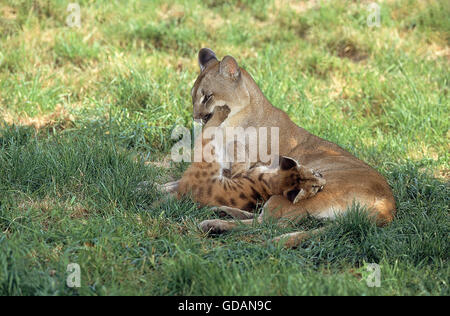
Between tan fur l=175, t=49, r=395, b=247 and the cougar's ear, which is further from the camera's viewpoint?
the cougar's ear

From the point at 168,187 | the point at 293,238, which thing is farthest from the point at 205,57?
the point at 293,238

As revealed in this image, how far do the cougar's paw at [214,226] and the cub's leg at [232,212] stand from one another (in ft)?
0.90

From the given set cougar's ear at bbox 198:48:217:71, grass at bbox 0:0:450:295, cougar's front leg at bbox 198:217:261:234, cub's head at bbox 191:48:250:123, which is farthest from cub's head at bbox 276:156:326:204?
cougar's ear at bbox 198:48:217:71

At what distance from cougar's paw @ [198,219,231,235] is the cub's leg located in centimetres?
27

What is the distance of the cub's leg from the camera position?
4887mm

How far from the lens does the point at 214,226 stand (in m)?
4.58

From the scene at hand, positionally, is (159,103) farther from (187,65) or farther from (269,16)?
(269,16)

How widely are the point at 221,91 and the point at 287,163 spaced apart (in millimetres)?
1028

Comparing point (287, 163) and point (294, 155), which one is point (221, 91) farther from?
point (287, 163)

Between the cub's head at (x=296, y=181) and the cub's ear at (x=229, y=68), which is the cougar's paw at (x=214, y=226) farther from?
the cub's ear at (x=229, y=68)

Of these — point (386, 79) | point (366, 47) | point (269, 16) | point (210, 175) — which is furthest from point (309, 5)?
point (210, 175)

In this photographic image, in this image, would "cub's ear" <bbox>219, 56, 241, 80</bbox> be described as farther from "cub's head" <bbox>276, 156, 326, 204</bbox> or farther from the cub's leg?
the cub's leg

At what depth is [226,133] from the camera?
17.6 feet

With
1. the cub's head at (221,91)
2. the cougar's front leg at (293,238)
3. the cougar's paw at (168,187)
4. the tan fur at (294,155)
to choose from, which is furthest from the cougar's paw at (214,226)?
the cub's head at (221,91)
